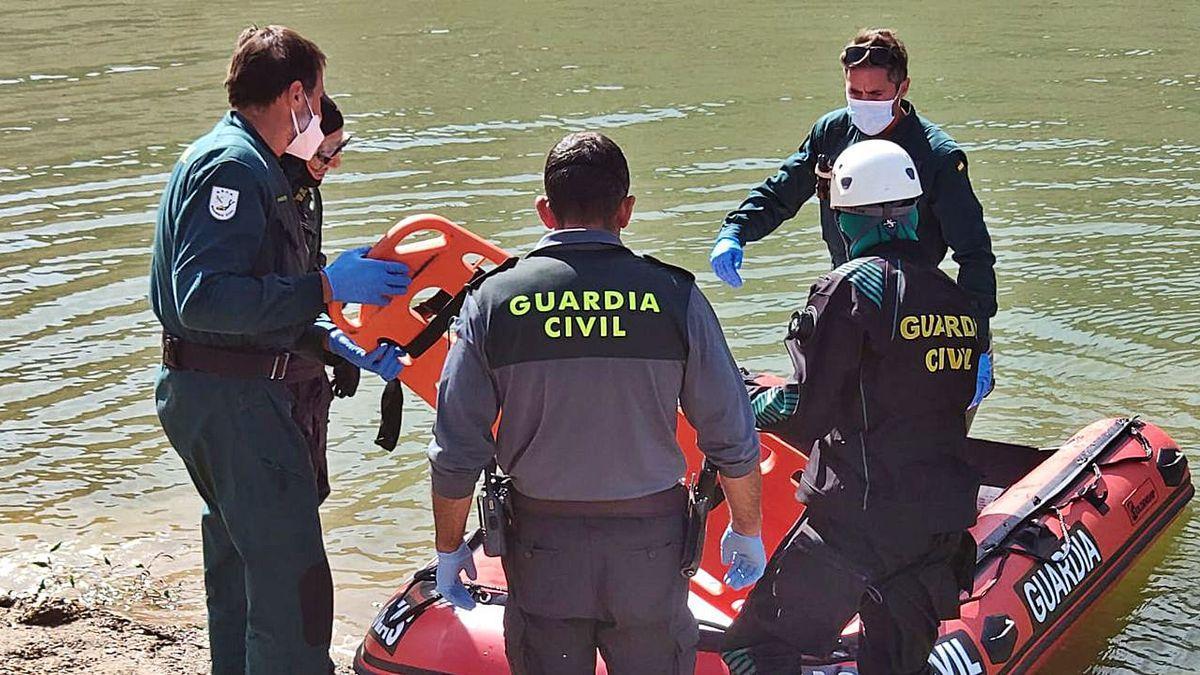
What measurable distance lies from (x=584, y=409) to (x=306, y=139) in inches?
42.2

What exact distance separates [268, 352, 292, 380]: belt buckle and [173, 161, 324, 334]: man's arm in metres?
0.20

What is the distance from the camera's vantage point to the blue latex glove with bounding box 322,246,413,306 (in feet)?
10.9

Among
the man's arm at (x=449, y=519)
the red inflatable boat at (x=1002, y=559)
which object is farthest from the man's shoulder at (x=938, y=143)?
the man's arm at (x=449, y=519)

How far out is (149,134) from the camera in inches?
502

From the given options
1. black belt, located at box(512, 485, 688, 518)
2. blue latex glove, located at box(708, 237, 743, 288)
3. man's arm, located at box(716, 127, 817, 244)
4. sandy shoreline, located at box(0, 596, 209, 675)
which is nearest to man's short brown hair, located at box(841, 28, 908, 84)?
man's arm, located at box(716, 127, 817, 244)

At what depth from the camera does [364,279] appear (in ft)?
11.1

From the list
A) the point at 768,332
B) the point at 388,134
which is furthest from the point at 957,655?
the point at 388,134

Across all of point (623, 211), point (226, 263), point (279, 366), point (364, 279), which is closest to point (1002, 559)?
point (623, 211)

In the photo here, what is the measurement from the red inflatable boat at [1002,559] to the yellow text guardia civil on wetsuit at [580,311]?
96cm

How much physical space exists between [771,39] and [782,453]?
44.7ft

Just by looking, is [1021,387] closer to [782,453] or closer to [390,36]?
[782,453]

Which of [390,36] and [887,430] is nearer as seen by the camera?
[887,430]

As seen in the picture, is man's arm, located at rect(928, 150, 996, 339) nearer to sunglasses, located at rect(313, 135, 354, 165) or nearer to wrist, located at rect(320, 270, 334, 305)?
sunglasses, located at rect(313, 135, 354, 165)

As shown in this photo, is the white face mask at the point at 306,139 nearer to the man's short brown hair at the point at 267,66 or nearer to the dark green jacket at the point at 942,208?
the man's short brown hair at the point at 267,66
